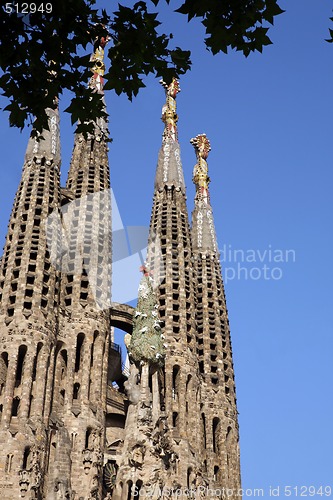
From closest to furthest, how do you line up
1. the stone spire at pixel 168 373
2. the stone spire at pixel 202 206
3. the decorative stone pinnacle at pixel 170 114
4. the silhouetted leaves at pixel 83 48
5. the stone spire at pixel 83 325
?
the silhouetted leaves at pixel 83 48, the stone spire at pixel 168 373, the stone spire at pixel 83 325, the stone spire at pixel 202 206, the decorative stone pinnacle at pixel 170 114

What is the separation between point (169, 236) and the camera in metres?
43.0

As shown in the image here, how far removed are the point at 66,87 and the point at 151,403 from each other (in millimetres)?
27261

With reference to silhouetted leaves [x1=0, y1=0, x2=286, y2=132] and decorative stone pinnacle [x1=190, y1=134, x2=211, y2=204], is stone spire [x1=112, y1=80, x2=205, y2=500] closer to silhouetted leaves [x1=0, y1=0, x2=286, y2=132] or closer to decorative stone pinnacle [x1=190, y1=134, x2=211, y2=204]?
decorative stone pinnacle [x1=190, y1=134, x2=211, y2=204]

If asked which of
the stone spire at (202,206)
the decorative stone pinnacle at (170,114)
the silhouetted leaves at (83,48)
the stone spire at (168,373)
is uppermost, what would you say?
the decorative stone pinnacle at (170,114)

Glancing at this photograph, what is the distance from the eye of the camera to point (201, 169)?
49.7 metres

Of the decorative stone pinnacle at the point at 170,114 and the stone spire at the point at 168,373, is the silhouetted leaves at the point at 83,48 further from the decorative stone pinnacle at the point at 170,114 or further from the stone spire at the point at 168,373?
the decorative stone pinnacle at the point at 170,114

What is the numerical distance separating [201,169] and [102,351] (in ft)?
54.2

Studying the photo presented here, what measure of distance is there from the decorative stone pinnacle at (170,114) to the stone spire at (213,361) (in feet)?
13.3

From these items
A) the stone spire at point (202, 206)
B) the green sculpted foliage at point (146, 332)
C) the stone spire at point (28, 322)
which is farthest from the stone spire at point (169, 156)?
the green sculpted foliage at point (146, 332)

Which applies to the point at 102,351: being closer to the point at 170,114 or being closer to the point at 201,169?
the point at 201,169

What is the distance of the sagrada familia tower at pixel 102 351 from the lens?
32.1 meters

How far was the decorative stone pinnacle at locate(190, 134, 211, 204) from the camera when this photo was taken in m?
48.7

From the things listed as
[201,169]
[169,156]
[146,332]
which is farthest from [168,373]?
[201,169]

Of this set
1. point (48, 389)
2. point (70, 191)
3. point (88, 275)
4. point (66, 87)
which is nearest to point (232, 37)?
point (66, 87)
